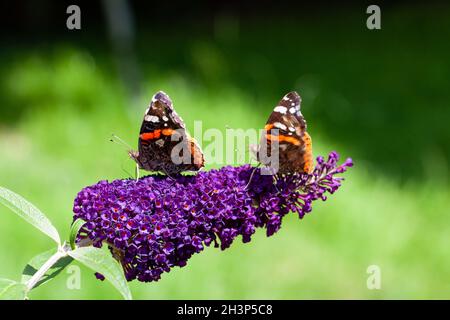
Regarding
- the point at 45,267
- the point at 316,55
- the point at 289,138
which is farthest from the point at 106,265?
the point at 316,55

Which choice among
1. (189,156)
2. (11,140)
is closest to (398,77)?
(11,140)

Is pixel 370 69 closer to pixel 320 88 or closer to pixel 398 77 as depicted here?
pixel 398 77

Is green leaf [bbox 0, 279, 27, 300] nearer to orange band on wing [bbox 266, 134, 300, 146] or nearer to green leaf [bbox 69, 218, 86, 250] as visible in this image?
green leaf [bbox 69, 218, 86, 250]

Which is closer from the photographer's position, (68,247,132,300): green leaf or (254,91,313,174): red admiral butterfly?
(68,247,132,300): green leaf

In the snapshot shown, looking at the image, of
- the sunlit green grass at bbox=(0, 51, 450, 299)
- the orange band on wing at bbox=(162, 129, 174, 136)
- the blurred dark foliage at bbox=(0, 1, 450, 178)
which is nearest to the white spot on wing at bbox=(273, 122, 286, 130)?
the orange band on wing at bbox=(162, 129, 174, 136)

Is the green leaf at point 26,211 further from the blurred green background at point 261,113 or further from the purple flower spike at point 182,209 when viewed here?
the blurred green background at point 261,113

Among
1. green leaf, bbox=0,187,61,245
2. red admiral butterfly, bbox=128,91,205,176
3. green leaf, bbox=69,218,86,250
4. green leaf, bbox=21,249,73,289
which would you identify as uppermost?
red admiral butterfly, bbox=128,91,205,176

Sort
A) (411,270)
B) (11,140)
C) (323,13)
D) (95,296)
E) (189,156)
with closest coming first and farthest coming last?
(189,156) < (95,296) < (411,270) < (11,140) < (323,13)
